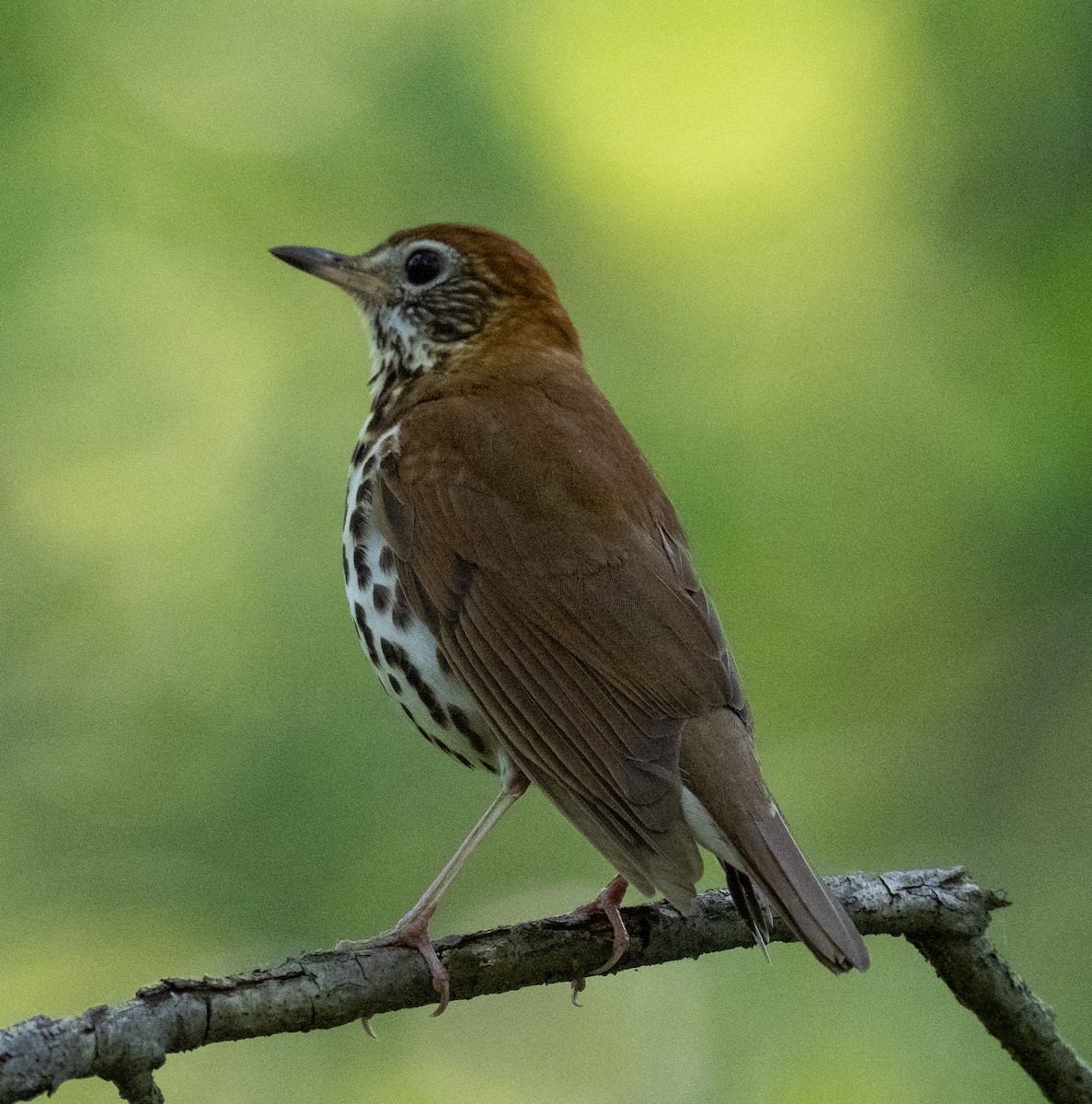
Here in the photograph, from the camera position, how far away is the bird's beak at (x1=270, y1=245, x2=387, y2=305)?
5461 millimetres

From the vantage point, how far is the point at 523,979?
12.9ft

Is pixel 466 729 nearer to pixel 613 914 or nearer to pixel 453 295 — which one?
pixel 613 914

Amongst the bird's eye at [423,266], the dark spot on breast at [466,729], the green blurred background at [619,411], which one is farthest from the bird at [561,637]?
the green blurred background at [619,411]

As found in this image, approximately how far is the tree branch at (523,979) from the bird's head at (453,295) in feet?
6.41

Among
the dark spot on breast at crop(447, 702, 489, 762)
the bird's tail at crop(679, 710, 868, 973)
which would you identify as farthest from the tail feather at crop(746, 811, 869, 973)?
the dark spot on breast at crop(447, 702, 489, 762)

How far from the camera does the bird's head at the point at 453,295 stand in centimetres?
529

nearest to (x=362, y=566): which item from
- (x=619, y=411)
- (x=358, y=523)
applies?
(x=358, y=523)

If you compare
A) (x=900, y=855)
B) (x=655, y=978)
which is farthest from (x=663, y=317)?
(x=655, y=978)

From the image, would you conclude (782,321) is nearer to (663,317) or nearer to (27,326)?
(663,317)

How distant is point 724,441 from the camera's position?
6871 millimetres

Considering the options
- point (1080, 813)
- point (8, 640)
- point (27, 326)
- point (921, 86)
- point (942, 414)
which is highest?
point (921, 86)

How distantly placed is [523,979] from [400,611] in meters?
1.08

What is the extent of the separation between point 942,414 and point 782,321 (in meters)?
0.82

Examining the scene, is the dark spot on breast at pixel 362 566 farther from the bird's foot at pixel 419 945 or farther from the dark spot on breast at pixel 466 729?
the bird's foot at pixel 419 945
